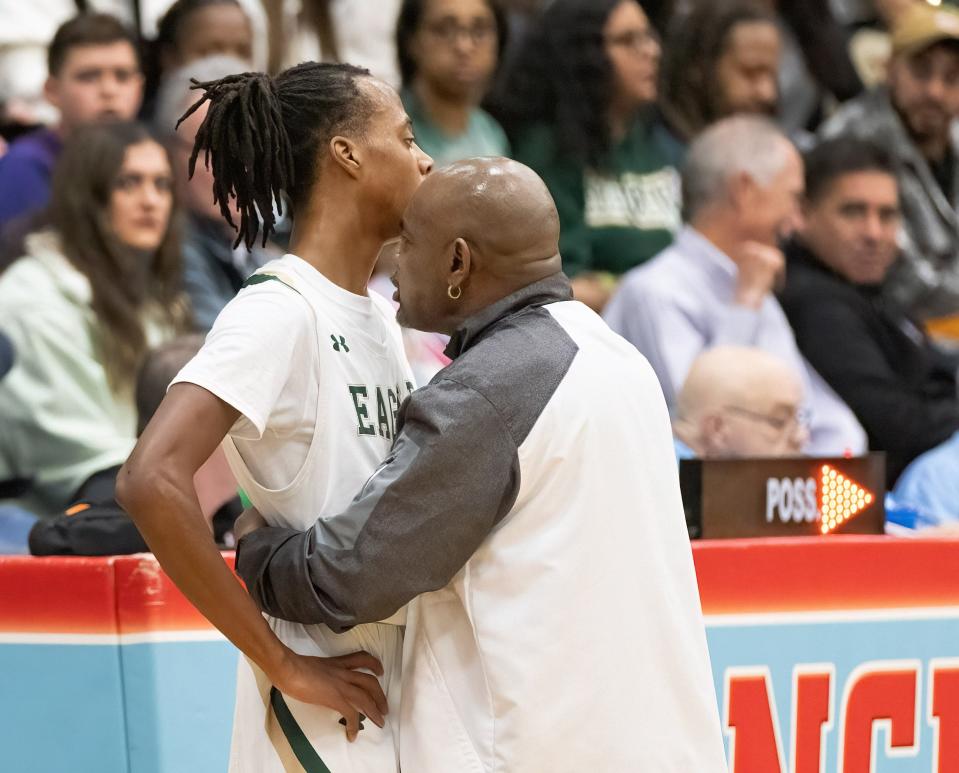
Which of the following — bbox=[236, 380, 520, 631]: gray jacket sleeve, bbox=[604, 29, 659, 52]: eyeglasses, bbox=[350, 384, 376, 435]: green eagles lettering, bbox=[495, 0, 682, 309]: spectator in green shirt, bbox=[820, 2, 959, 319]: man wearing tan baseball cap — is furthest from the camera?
bbox=[820, 2, 959, 319]: man wearing tan baseball cap

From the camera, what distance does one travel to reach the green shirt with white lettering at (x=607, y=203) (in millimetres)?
5824

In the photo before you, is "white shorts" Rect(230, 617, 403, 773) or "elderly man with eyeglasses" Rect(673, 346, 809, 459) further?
"elderly man with eyeglasses" Rect(673, 346, 809, 459)

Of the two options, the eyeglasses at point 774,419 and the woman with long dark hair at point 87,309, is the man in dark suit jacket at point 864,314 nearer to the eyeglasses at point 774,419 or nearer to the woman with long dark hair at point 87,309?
the eyeglasses at point 774,419

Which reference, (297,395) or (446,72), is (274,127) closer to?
(297,395)

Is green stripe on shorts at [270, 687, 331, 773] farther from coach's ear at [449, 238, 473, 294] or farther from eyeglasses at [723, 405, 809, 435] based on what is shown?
eyeglasses at [723, 405, 809, 435]

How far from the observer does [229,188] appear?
2.45m

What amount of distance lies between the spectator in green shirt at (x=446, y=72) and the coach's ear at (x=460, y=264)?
3512 millimetres

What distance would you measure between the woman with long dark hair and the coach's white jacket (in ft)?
8.17

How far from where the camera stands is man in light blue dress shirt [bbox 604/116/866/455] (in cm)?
528

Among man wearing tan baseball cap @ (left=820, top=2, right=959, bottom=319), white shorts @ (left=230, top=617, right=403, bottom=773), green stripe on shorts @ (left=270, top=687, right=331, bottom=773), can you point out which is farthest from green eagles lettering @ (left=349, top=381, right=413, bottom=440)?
man wearing tan baseball cap @ (left=820, top=2, right=959, bottom=319)

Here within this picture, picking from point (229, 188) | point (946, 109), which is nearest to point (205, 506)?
point (229, 188)

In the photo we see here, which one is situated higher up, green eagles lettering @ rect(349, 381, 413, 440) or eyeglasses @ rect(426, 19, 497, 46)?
eyeglasses @ rect(426, 19, 497, 46)

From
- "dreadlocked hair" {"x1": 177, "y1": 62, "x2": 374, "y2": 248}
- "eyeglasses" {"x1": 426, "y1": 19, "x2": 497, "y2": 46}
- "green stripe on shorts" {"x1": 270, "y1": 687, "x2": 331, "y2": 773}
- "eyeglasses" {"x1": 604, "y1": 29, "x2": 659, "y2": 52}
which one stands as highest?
"eyeglasses" {"x1": 426, "y1": 19, "x2": 497, "y2": 46}

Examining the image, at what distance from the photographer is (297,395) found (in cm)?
231
